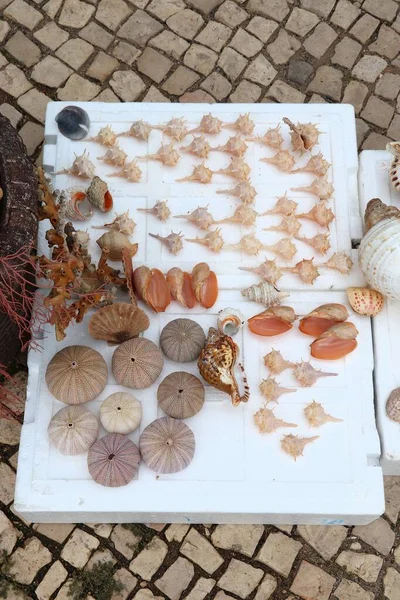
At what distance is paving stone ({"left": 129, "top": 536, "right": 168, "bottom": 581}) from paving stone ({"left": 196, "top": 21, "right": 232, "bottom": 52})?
290cm

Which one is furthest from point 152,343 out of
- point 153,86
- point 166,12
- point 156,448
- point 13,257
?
point 166,12

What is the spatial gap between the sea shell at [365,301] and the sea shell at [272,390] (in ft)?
1.56

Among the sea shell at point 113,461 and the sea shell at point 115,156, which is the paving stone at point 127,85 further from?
the sea shell at point 113,461

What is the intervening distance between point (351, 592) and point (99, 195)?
2.15 m

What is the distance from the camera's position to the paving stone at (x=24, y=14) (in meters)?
4.29

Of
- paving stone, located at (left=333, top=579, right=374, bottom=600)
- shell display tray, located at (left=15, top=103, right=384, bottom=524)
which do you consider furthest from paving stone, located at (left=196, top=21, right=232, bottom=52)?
paving stone, located at (left=333, top=579, right=374, bottom=600)

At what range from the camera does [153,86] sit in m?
4.16

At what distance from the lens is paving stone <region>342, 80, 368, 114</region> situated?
4.12m

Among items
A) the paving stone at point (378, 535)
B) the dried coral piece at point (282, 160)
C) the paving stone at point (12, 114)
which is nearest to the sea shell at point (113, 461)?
the paving stone at point (378, 535)

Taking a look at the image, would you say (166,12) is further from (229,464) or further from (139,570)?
(139,570)

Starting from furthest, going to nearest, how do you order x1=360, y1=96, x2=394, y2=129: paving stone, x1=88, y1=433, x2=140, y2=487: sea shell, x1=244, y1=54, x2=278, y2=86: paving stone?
x1=244, y1=54, x2=278, y2=86: paving stone < x1=360, y1=96, x2=394, y2=129: paving stone < x1=88, y1=433, x2=140, y2=487: sea shell

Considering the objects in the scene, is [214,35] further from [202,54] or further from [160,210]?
[160,210]

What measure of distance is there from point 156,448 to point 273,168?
1486 mm

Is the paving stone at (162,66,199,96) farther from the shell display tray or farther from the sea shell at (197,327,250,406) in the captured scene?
the sea shell at (197,327,250,406)
